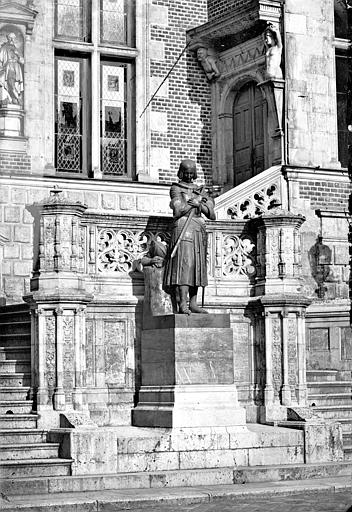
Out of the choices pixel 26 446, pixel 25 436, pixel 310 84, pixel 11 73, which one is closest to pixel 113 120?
pixel 310 84

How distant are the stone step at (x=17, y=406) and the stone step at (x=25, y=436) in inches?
22.2

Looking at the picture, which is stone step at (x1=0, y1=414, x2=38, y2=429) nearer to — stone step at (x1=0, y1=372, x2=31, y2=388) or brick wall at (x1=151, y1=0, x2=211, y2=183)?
stone step at (x1=0, y1=372, x2=31, y2=388)

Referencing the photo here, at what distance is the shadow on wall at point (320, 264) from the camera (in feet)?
74.2

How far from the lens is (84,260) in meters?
16.4

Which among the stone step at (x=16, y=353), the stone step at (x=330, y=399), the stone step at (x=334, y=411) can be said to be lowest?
the stone step at (x=334, y=411)

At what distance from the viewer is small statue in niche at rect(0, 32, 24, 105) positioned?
19083mm

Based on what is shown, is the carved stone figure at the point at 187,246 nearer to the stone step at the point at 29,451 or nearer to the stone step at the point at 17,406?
the stone step at the point at 17,406

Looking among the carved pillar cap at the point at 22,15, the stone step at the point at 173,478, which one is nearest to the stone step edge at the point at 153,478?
the stone step at the point at 173,478

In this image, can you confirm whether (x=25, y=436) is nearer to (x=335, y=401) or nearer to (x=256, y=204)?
(x=335, y=401)

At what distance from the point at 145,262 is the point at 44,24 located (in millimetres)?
8832

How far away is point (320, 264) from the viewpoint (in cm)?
2275

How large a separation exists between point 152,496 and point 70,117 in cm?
1206

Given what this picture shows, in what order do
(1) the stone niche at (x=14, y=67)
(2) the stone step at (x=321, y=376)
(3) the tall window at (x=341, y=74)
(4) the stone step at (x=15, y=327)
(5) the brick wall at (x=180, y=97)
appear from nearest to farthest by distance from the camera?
1. (4) the stone step at (x=15, y=327)
2. (1) the stone niche at (x=14, y=67)
3. (2) the stone step at (x=321, y=376)
4. (3) the tall window at (x=341, y=74)
5. (5) the brick wall at (x=180, y=97)

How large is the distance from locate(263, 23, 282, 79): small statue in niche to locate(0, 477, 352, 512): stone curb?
413 inches
